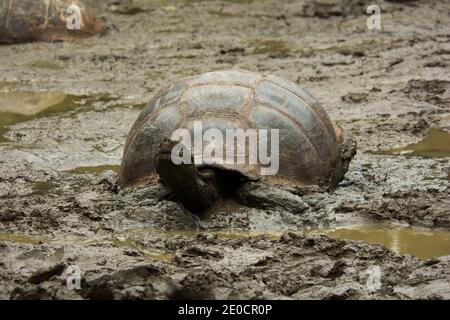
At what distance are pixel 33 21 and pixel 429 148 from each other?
19.2 feet

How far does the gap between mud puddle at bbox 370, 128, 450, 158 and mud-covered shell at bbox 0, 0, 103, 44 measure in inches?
217

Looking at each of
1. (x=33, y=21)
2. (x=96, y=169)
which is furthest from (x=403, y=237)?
(x=33, y=21)

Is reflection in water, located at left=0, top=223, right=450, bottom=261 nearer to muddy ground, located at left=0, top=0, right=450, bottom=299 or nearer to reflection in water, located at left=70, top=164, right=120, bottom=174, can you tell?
muddy ground, located at left=0, top=0, right=450, bottom=299

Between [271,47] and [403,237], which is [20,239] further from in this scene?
[271,47]

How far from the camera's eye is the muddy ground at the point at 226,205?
133 inches

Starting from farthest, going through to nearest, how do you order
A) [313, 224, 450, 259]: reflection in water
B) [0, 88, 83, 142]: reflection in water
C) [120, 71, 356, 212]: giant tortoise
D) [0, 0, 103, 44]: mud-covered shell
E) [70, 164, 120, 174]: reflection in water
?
[0, 0, 103, 44]: mud-covered shell → [0, 88, 83, 142]: reflection in water → [70, 164, 120, 174]: reflection in water → [120, 71, 356, 212]: giant tortoise → [313, 224, 450, 259]: reflection in water

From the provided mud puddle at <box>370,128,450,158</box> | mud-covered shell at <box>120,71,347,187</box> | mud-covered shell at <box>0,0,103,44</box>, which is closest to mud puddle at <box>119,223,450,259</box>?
mud-covered shell at <box>120,71,347,187</box>

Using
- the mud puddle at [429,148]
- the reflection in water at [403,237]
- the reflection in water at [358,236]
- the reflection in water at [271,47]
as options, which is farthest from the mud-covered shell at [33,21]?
the reflection in water at [403,237]

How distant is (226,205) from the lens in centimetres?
439

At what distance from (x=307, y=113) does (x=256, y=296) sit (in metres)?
1.76

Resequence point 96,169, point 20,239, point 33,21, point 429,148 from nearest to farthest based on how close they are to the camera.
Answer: point 20,239 → point 96,169 → point 429,148 → point 33,21

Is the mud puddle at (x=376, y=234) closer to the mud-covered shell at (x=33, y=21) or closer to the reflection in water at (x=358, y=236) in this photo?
the reflection in water at (x=358, y=236)

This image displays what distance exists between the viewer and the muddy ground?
11.1 feet
